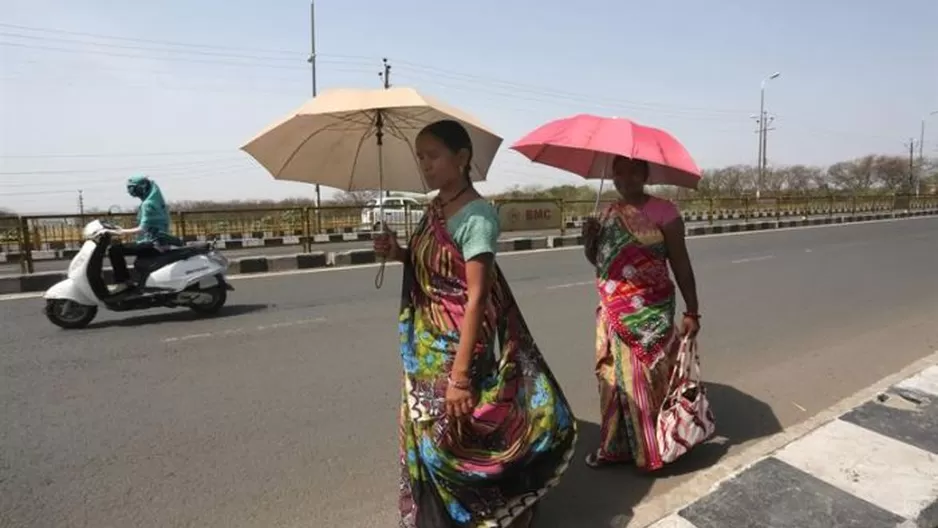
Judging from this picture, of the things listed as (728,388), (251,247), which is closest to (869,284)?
(728,388)

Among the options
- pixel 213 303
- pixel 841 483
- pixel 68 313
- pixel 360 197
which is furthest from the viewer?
pixel 360 197

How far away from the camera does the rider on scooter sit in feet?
19.7

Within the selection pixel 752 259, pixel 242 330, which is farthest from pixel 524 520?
pixel 752 259

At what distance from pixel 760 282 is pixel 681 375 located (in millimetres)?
6566

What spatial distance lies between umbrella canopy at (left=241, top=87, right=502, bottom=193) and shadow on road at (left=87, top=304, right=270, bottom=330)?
4.38 m

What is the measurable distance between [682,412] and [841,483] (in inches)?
24.9

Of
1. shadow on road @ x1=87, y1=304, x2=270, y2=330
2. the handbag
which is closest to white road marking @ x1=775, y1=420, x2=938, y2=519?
the handbag

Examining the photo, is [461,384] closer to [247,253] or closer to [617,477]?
[617,477]

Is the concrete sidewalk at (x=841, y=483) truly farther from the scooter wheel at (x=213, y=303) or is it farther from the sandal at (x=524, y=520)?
the scooter wheel at (x=213, y=303)

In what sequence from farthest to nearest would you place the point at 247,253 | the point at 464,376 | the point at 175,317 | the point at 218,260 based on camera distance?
1. the point at 247,253
2. the point at 218,260
3. the point at 175,317
4. the point at 464,376

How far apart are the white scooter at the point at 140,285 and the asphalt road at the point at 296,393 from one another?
0.21 m

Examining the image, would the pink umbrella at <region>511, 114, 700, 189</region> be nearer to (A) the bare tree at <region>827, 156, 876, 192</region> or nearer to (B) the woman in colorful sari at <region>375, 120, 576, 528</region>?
(B) the woman in colorful sari at <region>375, 120, 576, 528</region>

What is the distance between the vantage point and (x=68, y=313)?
578 cm

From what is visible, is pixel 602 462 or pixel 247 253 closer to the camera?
pixel 602 462
